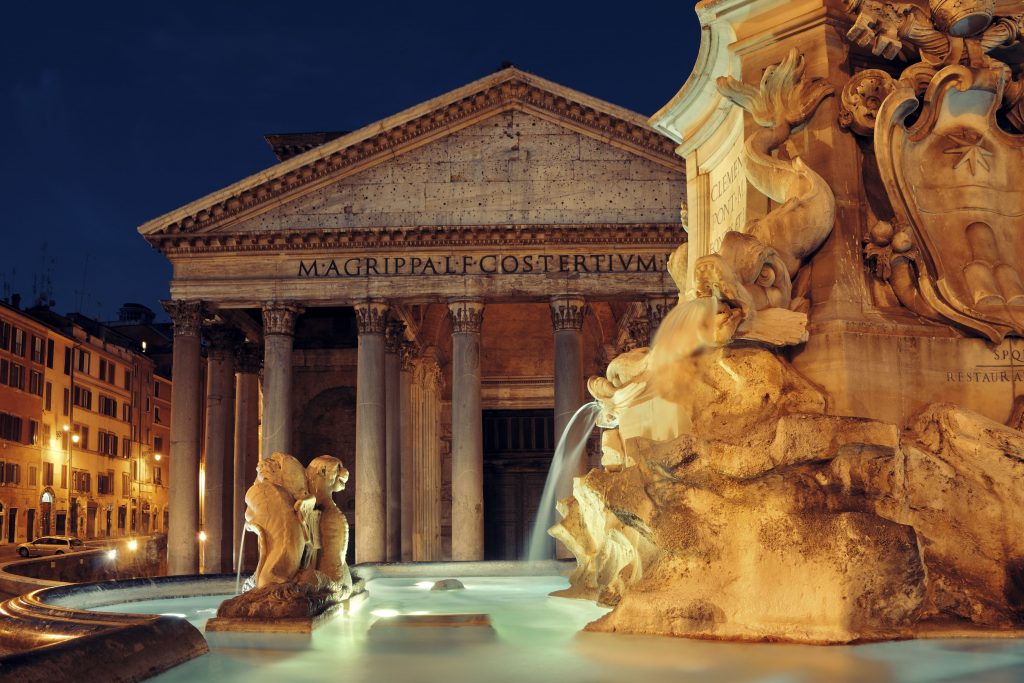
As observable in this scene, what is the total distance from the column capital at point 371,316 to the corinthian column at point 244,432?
508 cm

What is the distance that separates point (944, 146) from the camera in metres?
5.22

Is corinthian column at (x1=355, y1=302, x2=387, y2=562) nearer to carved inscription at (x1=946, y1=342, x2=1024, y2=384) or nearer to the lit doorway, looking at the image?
the lit doorway

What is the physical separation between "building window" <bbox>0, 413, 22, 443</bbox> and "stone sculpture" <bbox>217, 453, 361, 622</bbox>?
117ft

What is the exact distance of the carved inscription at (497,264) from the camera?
78.5 ft

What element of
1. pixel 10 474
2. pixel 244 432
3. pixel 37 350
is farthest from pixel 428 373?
pixel 37 350

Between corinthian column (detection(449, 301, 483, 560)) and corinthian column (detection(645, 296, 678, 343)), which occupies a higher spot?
corinthian column (detection(645, 296, 678, 343))

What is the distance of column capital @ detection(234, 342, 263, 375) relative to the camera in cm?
2856

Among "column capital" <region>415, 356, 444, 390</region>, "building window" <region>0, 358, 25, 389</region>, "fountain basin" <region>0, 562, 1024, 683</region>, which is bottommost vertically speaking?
"fountain basin" <region>0, 562, 1024, 683</region>

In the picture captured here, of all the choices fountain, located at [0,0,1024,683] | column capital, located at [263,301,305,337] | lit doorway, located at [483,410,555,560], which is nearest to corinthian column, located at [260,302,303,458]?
column capital, located at [263,301,305,337]

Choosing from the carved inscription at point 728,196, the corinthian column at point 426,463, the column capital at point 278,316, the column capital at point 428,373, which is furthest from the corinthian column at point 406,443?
the carved inscription at point 728,196

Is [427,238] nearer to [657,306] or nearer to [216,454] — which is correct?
[657,306]

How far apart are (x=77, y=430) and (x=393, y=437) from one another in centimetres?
2505

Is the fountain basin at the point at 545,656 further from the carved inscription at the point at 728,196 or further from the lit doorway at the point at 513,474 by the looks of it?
the lit doorway at the point at 513,474

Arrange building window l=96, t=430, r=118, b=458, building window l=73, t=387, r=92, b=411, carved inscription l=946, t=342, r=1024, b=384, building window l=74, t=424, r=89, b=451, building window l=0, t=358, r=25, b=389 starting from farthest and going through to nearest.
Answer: building window l=96, t=430, r=118, b=458 → building window l=74, t=424, r=89, b=451 → building window l=73, t=387, r=92, b=411 → building window l=0, t=358, r=25, b=389 → carved inscription l=946, t=342, r=1024, b=384
